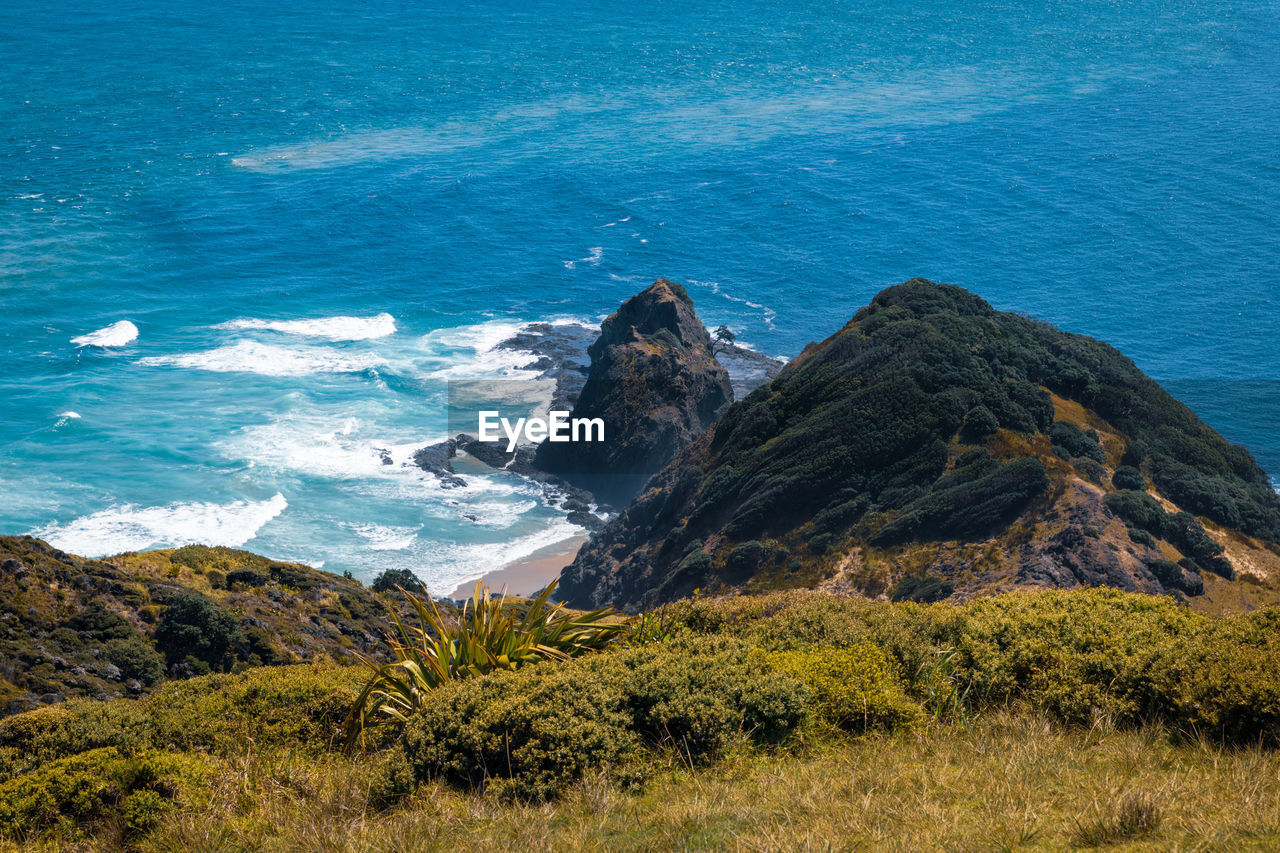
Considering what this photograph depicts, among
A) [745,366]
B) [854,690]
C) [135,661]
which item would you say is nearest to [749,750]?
[854,690]

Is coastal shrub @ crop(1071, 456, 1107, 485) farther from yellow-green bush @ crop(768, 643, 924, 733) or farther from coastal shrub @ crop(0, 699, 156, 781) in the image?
coastal shrub @ crop(0, 699, 156, 781)

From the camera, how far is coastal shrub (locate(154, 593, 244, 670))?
24.3 m

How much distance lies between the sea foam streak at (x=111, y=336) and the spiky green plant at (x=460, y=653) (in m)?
61.3

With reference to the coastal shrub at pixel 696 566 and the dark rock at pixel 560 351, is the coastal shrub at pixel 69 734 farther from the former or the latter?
the dark rock at pixel 560 351

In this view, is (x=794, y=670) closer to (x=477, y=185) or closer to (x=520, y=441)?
(x=520, y=441)

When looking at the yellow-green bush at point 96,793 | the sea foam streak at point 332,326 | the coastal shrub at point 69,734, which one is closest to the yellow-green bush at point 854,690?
the yellow-green bush at point 96,793

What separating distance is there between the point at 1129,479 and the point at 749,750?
25926 millimetres

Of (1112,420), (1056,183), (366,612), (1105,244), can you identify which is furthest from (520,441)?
(1056,183)

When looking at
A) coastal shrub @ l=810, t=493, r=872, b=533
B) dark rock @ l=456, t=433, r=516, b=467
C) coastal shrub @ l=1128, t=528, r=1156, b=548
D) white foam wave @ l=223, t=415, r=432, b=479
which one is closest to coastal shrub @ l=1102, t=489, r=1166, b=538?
coastal shrub @ l=1128, t=528, r=1156, b=548

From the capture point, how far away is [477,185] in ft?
313

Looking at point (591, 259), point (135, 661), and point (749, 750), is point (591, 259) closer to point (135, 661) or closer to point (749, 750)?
point (135, 661)

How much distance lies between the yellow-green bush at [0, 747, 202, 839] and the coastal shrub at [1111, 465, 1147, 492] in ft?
97.3

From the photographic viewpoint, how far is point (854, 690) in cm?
1168

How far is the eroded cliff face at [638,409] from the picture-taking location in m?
52.2
